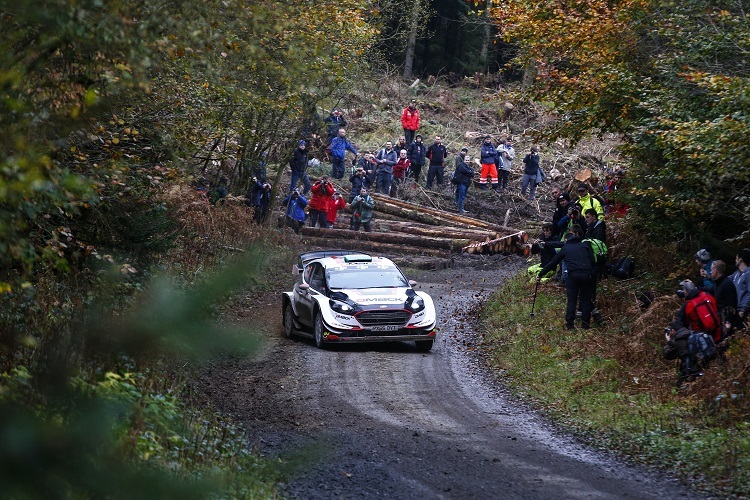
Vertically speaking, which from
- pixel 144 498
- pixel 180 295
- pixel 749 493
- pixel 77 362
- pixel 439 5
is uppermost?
pixel 439 5

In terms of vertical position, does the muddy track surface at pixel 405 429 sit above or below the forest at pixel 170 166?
below

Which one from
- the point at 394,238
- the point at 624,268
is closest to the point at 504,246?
the point at 394,238

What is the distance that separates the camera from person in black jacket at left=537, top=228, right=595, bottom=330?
16125 mm

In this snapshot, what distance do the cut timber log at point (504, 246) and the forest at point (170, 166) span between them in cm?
769

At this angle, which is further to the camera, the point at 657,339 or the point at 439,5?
the point at 439,5

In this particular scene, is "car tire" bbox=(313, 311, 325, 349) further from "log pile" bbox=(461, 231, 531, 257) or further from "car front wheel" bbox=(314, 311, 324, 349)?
"log pile" bbox=(461, 231, 531, 257)

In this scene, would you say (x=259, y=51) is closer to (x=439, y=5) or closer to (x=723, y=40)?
(x=723, y=40)

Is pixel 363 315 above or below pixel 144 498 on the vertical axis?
below

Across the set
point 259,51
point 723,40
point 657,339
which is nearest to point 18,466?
point 259,51

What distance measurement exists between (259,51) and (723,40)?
8.87m

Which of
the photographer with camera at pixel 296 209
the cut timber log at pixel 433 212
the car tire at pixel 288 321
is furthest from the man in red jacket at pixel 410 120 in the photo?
the car tire at pixel 288 321

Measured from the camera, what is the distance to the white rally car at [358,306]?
16547mm

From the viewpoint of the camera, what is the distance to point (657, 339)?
47.7 feet

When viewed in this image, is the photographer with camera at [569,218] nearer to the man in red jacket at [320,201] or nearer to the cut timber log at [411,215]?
the man in red jacket at [320,201]
